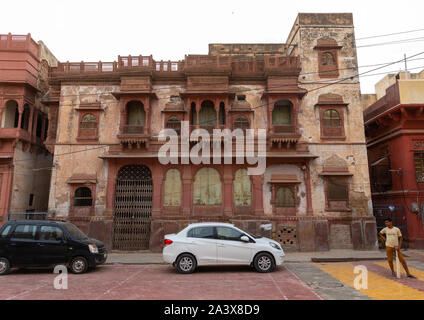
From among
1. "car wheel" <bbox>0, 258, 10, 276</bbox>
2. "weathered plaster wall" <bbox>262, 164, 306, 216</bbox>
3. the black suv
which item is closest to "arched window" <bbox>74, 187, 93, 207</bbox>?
the black suv

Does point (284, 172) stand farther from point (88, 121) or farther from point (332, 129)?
point (88, 121)

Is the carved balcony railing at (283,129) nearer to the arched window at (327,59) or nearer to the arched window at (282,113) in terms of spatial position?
the arched window at (282,113)

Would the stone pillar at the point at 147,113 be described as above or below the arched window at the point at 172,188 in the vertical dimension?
above

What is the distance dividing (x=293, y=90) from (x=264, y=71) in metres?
2.07

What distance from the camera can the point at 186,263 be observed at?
32.9 feet

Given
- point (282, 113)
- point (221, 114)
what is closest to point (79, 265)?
point (221, 114)

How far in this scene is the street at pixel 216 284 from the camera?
7.19 meters

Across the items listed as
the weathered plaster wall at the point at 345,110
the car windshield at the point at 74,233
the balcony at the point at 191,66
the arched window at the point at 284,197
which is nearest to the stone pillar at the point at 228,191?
the arched window at the point at 284,197

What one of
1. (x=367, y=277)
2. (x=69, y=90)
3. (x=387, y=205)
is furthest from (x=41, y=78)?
(x=387, y=205)

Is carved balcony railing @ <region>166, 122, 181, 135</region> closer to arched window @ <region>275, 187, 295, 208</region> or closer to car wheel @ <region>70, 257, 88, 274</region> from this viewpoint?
arched window @ <region>275, 187, 295, 208</region>

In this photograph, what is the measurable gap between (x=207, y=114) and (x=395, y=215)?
12.5 metres

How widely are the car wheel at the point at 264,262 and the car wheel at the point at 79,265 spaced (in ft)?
20.0

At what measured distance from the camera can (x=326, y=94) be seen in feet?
56.3
